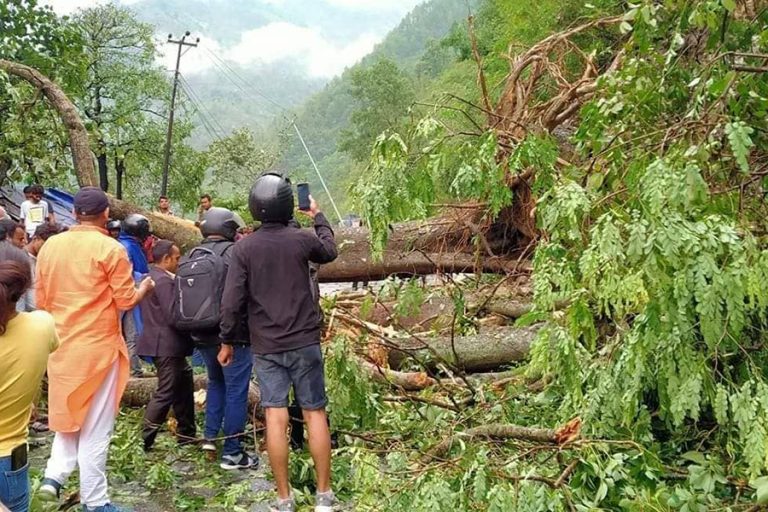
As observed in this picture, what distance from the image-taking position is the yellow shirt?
8.64 feet

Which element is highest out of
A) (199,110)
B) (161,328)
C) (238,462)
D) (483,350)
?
(199,110)

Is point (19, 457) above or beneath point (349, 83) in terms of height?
beneath

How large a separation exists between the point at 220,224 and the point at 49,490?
1.79 meters

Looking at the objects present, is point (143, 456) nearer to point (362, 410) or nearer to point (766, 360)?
point (362, 410)

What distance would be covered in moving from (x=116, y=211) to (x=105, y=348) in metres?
3.77

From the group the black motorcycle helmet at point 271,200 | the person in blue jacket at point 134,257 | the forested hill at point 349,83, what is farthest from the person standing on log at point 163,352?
the forested hill at point 349,83

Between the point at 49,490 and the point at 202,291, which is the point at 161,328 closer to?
the point at 202,291

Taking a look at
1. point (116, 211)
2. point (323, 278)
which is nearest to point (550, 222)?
point (323, 278)

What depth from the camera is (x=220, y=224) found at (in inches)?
178

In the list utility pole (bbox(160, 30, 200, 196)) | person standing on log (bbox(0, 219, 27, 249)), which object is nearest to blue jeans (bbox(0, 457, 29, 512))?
person standing on log (bbox(0, 219, 27, 249))

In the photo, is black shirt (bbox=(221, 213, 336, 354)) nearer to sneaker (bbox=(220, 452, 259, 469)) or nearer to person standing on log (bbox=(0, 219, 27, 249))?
sneaker (bbox=(220, 452, 259, 469))

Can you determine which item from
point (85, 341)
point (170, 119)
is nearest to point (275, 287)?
point (85, 341)

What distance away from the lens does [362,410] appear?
4.47m

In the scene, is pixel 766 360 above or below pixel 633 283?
below
